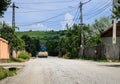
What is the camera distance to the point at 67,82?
17391 mm

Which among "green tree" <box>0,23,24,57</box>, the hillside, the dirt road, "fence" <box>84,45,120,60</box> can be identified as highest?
the hillside

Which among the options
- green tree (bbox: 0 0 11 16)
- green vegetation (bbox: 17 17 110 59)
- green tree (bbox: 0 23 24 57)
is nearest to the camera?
green tree (bbox: 0 0 11 16)

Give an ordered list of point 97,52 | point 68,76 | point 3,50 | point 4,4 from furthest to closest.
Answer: point 97,52 < point 3,50 < point 68,76 < point 4,4

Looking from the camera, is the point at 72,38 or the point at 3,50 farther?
the point at 72,38

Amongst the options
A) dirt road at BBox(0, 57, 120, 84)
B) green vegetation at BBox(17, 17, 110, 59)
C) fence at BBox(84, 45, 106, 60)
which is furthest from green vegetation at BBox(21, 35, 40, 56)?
dirt road at BBox(0, 57, 120, 84)

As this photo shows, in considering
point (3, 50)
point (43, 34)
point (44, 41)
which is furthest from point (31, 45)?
point (3, 50)

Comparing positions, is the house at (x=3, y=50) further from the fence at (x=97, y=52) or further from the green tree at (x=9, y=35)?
the fence at (x=97, y=52)

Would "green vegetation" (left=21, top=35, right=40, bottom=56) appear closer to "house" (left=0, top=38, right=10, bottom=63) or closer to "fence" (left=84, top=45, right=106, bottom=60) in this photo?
"fence" (left=84, top=45, right=106, bottom=60)

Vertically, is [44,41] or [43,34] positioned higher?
[43,34]

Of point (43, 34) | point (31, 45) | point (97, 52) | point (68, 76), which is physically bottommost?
point (68, 76)

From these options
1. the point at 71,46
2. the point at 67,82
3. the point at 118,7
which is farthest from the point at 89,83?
the point at 71,46

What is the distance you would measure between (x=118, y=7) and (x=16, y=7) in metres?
32.4

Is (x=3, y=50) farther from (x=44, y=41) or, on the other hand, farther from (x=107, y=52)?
(x=44, y=41)

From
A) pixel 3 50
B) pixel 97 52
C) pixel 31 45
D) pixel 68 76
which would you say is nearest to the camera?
pixel 68 76
